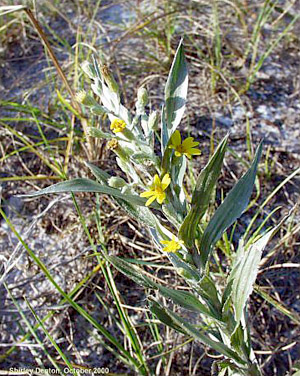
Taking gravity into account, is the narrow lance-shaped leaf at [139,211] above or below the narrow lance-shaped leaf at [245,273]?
above

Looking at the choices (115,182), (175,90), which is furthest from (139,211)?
(175,90)

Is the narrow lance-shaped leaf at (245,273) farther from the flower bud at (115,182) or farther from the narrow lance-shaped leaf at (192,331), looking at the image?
the flower bud at (115,182)

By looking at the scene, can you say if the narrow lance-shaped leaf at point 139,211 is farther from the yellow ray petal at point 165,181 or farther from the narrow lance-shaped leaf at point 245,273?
the narrow lance-shaped leaf at point 245,273

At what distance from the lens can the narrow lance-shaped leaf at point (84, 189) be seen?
1.11 m

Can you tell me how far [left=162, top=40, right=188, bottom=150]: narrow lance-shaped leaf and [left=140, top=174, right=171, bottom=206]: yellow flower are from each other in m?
0.18

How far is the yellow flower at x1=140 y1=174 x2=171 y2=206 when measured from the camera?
1.12m

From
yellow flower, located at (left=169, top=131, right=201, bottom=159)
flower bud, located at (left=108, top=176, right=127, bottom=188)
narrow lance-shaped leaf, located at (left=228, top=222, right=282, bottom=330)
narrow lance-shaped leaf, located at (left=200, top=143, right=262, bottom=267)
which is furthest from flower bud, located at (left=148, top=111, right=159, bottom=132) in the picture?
narrow lance-shaped leaf, located at (left=228, top=222, right=282, bottom=330)

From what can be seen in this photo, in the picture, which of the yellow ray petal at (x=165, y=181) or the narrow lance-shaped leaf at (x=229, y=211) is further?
the narrow lance-shaped leaf at (x=229, y=211)

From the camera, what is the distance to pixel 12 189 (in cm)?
217

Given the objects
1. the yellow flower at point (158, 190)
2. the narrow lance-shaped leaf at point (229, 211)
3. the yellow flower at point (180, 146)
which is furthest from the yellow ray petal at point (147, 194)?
the narrow lance-shaped leaf at point (229, 211)

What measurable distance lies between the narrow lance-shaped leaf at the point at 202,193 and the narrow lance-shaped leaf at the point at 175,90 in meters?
0.16

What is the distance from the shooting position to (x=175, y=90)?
1.29 metres

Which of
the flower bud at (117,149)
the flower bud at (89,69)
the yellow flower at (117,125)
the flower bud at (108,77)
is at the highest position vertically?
the flower bud at (89,69)

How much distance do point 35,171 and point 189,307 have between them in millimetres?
1258
